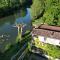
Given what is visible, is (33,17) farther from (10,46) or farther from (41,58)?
(41,58)

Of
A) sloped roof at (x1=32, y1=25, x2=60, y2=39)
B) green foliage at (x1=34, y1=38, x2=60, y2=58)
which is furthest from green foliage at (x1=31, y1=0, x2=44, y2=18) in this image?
green foliage at (x1=34, y1=38, x2=60, y2=58)

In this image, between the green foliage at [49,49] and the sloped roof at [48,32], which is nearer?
the green foliage at [49,49]

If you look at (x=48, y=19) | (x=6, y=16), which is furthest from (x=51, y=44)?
(x=6, y=16)

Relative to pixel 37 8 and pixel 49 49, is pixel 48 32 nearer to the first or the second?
pixel 49 49

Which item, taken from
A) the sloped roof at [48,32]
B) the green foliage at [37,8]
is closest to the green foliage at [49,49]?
the sloped roof at [48,32]

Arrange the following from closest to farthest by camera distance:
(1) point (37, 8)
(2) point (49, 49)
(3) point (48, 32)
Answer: (2) point (49, 49)
(3) point (48, 32)
(1) point (37, 8)

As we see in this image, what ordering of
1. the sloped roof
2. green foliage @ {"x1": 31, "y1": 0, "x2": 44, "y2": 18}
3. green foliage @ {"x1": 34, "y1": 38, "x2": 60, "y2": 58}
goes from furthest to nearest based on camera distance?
green foliage @ {"x1": 31, "y1": 0, "x2": 44, "y2": 18} → the sloped roof → green foliage @ {"x1": 34, "y1": 38, "x2": 60, "y2": 58}

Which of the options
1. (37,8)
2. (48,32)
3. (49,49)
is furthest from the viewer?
(37,8)

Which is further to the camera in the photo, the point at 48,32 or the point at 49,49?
the point at 48,32

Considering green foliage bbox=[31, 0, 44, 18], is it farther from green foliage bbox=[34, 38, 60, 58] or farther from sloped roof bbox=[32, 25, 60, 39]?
green foliage bbox=[34, 38, 60, 58]

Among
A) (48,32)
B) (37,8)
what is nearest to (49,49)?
(48,32)

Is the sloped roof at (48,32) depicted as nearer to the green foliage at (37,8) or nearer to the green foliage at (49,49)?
the green foliage at (49,49)
